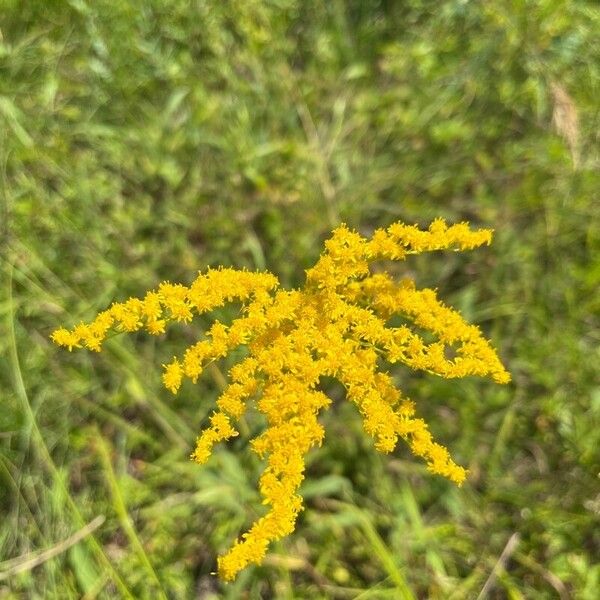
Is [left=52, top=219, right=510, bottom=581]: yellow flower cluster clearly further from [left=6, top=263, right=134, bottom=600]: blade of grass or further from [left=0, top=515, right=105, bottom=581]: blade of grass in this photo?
[left=0, top=515, right=105, bottom=581]: blade of grass

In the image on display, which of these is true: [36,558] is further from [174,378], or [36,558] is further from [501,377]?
[501,377]

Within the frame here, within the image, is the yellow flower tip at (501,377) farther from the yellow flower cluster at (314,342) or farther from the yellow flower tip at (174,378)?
the yellow flower tip at (174,378)

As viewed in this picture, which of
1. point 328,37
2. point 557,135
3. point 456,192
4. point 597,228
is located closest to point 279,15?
A: point 328,37

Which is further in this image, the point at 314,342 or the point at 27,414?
the point at 27,414

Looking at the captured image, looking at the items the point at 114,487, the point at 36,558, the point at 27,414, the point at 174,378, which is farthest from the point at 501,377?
the point at 36,558

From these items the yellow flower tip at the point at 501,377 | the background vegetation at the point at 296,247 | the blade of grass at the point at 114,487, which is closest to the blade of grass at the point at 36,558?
the background vegetation at the point at 296,247
